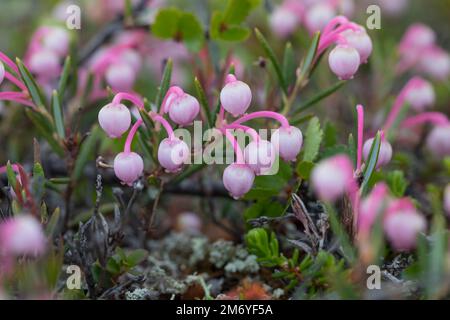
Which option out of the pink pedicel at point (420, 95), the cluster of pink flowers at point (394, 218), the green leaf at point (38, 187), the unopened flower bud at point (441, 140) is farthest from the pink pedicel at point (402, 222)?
the pink pedicel at point (420, 95)

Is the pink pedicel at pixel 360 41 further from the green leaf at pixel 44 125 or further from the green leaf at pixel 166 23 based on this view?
the green leaf at pixel 44 125

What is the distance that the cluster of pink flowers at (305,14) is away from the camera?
1.51 metres

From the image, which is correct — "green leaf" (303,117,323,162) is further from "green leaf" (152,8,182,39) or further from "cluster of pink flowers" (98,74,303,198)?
"green leaf" (152,8,182,39)

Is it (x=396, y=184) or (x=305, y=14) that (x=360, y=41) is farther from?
(x=305, y=14)

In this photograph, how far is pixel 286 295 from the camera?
41.8 inches

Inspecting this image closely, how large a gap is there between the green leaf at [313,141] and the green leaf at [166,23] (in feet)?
1.32

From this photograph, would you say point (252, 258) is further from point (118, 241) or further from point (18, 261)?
point (18, 261)

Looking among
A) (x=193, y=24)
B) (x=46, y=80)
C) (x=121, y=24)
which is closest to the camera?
(x=193, y=24)

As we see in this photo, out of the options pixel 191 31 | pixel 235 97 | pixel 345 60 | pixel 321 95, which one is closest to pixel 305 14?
pixel 191 31

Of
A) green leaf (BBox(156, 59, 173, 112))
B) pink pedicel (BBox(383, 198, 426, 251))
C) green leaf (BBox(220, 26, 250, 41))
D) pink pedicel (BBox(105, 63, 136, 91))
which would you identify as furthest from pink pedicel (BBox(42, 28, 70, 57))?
pink pedicel (BBox(383, 198, 426, 251))

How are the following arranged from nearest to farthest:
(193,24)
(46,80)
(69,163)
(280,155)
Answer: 1. (280,155)
2. (69,163)
3. (193,24)
4. (46,80)

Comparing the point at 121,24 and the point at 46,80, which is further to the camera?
the point at 121,24

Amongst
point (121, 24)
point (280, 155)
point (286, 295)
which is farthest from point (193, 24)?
point (286, 295)
